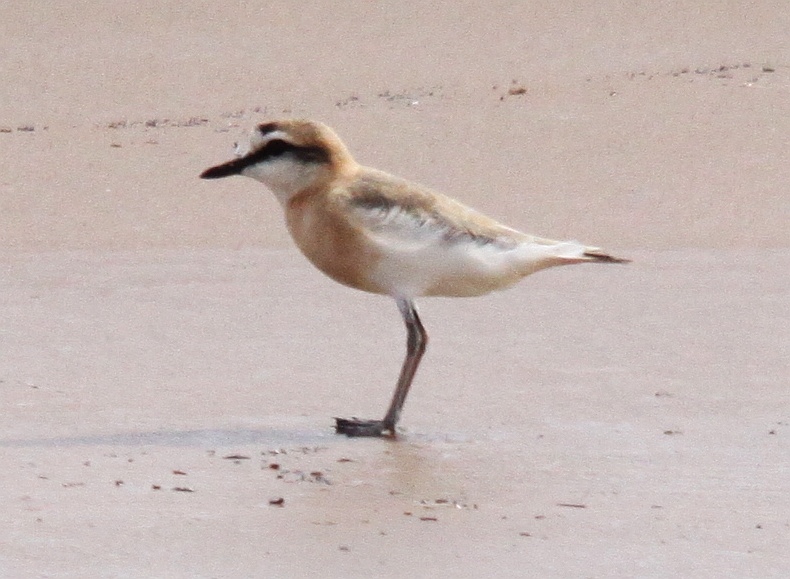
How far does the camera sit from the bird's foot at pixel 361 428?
5535mm

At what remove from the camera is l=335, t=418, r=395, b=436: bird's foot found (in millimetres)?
5535

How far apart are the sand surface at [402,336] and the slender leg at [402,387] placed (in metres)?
0.10

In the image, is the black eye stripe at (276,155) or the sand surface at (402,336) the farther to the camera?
the black eye stripe at (276,155)


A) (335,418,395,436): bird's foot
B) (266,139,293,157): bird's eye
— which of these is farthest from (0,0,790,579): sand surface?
(266,139,293,157): bird's eye

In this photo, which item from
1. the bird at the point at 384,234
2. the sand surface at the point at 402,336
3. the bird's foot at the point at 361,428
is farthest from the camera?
the bird at the point at 384,234

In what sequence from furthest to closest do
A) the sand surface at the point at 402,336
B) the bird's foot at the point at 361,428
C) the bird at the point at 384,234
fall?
the bird at the point at 384,234 < the bird's foot at the point at 361,428 < the sand surface at the point at 402,336

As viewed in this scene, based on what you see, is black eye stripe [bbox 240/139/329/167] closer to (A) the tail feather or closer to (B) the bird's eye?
(B) the bird's eye

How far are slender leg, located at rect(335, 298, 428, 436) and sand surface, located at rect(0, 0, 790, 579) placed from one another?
0.33 feet

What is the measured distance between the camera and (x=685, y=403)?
5.84 m

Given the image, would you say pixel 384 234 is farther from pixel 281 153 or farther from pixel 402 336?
pixel 402 336

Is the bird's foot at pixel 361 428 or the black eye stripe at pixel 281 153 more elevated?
the black eye stripe at pixel 281 153

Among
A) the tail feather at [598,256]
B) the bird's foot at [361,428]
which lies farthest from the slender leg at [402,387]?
the tail feather at [598,256]

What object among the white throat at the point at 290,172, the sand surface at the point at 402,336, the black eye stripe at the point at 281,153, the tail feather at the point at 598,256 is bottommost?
the sand surface at the point at 402,336

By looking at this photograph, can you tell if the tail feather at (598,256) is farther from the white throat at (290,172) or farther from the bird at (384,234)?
the white throat at (290,172)
